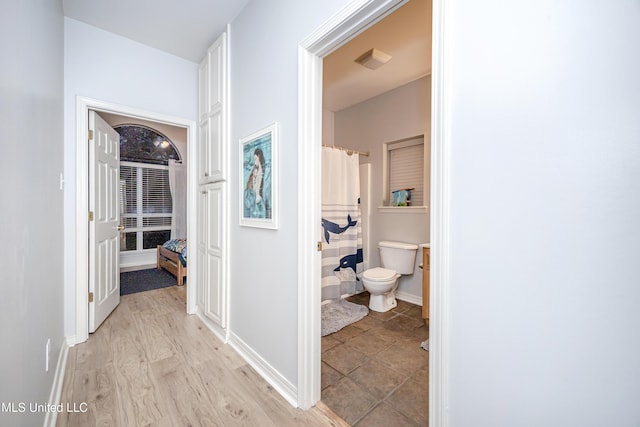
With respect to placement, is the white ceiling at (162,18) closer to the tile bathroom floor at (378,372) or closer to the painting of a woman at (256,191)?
the painting of a woman at (256,191)

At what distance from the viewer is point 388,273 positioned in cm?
301

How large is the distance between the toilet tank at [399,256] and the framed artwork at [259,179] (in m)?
1.96

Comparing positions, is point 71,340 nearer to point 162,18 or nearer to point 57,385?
point 57,385

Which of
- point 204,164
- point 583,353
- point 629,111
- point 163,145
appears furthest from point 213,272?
point 163,145

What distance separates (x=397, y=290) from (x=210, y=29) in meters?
3.54

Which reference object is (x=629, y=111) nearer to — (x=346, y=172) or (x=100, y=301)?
(x=346, y=172)

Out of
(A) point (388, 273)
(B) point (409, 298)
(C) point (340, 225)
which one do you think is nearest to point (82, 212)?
(C) point (340, 225)

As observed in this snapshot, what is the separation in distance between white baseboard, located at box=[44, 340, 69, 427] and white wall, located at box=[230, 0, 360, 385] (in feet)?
3.63

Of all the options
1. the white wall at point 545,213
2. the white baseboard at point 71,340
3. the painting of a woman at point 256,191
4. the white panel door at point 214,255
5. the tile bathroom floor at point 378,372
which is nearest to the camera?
the white wall at point 545,213

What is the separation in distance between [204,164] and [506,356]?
2.80m

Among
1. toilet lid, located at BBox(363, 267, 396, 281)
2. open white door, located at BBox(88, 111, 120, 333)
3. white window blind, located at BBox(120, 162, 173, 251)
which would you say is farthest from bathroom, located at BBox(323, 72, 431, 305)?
white window blind, located at BBox(120, 162, 173, 251)

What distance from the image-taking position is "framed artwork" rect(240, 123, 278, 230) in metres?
1.79

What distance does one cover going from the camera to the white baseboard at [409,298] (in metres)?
3.24

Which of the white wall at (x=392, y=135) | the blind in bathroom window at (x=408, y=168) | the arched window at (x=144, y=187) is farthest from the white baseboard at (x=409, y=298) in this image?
the arched window at (x=144, y=187)
